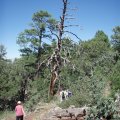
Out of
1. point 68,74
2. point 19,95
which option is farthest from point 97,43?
point 68,74

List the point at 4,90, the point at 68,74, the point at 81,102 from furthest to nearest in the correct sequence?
the point at 4,90 < the point at 68,74 < the point at 81,102

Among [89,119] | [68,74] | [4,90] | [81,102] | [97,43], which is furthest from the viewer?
[97,43]

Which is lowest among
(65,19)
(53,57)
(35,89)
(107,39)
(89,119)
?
(89,119)

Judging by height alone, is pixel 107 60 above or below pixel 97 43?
below

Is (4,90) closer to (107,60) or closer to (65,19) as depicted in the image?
(107,60)

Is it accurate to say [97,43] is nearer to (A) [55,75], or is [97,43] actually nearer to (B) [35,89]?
(B) [35,89]

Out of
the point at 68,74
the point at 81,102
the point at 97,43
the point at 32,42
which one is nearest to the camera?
the point at 81,102

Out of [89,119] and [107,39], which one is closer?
[89,119]

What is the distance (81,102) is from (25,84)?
2432 centimetres

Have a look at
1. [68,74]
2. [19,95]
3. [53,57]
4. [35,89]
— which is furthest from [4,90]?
[53,57]

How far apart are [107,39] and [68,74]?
90.1 feet

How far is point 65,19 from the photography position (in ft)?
79.8

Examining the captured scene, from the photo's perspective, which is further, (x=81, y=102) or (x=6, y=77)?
(x=6, y=77)

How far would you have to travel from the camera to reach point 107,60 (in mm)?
33500
